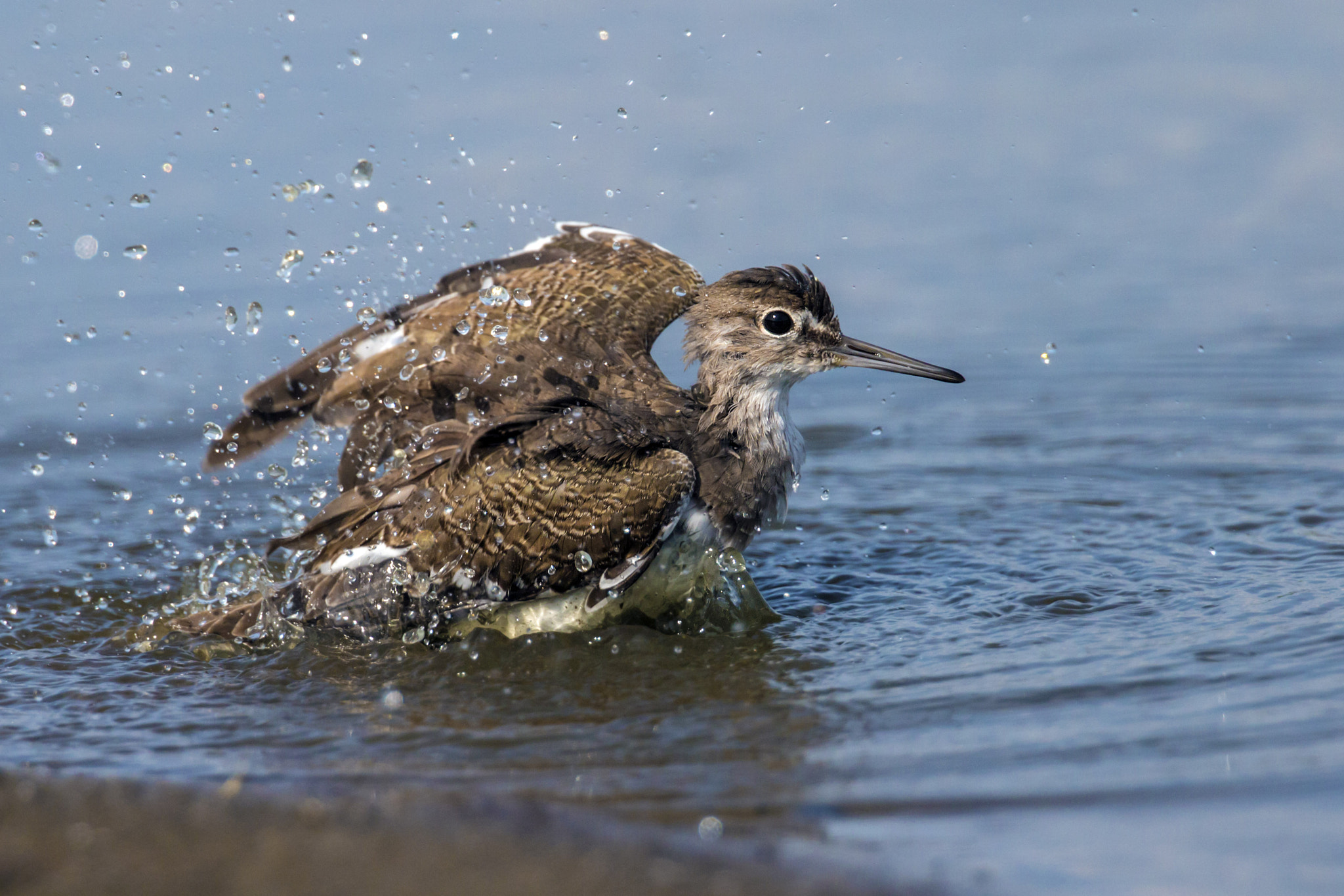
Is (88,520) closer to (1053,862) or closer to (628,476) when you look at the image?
(628,476)

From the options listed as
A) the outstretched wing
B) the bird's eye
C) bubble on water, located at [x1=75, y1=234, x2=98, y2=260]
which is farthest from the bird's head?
bubble on water, located at [x1=75, y1=234, x2=98, y2=260]

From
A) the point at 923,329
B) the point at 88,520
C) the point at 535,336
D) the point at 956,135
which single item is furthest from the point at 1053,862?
the point at 956,135

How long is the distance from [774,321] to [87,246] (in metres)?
6.89

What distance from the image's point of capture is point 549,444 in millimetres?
5609

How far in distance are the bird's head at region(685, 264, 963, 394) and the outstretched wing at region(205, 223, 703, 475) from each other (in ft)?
1.01

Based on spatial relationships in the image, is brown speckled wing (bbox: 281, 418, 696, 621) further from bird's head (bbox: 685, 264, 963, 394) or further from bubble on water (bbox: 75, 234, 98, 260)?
bubble on water (bbox: 75, 234, 98, 260)

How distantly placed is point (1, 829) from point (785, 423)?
3672 mm

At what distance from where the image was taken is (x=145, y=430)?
30.3 feet

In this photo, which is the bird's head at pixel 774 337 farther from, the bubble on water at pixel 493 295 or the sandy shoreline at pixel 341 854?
the sandy shoreline at pixel 341 854

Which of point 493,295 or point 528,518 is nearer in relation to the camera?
point 528,518

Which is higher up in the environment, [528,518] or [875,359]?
[875,359]

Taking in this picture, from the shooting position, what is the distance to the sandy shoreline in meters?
3.36

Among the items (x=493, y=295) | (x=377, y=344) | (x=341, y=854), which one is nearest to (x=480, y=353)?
(x=493, y=295)

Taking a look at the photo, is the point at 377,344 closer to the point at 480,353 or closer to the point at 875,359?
the point at 480,353
